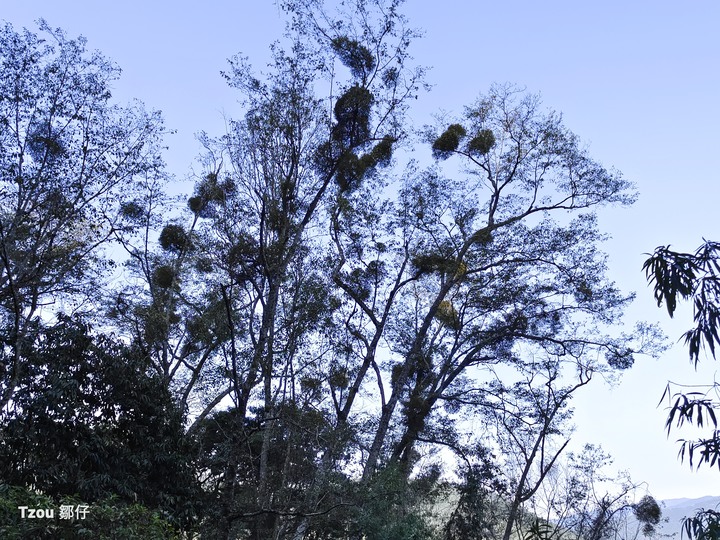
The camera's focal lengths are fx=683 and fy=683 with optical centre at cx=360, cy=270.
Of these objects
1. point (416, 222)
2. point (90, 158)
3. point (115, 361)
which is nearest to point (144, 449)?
point (115, 361)

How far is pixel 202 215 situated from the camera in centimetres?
1470

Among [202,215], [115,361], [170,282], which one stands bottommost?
[115,361]

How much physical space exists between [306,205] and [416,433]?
5470 mm

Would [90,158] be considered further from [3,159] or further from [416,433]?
[416,433]

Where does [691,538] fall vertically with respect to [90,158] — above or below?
below

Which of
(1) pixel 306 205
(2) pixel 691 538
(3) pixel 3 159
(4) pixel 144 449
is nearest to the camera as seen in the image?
(2) pixel 691 538

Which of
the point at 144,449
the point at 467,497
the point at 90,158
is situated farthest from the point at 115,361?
the point at 467,497

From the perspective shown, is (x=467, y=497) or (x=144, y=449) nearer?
(x=144, y=449)

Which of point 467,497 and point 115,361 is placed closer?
point 115,361

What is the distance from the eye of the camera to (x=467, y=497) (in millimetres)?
14000

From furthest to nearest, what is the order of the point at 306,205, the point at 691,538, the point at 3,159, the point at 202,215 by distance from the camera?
the point at 202,215
the point at 306,205
the point at 3,159
the point at 691,538

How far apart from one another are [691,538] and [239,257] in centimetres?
738

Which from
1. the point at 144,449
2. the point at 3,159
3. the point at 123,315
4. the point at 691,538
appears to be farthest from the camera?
the point at 123,315

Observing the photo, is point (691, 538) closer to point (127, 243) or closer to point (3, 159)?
point (3, 159)
